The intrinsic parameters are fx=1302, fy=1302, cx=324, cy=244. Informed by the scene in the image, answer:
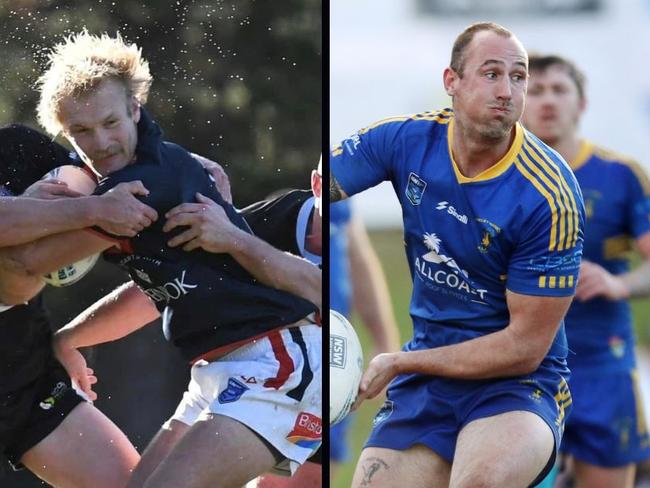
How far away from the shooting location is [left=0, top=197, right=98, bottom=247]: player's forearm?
156 inches

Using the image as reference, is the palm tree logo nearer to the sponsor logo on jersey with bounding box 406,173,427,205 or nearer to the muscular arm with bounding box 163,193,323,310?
the sponsor logo on jersey with bounding box 406,173,427,205

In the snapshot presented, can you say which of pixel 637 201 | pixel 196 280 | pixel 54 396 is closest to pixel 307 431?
pixel 196 280

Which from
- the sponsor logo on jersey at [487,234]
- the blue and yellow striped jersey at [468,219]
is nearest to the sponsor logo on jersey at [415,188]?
the blue and yellow striped jersey at [468,219]

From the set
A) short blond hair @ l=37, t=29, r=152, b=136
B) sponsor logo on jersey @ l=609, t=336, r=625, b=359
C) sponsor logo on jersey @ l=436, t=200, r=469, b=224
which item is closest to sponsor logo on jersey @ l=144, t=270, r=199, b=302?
short blond hair @ l=37, t=29, r=152, b=136

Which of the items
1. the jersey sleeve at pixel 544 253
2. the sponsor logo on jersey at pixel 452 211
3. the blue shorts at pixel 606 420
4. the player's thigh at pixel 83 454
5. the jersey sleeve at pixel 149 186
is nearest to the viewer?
the jersey sleeve at pixel 544 253

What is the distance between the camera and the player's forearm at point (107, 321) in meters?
4.11

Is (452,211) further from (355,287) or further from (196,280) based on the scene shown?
(196,280)

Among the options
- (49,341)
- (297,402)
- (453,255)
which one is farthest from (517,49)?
(49,341)

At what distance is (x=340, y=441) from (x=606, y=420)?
0.89 meters

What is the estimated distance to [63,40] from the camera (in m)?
4.04

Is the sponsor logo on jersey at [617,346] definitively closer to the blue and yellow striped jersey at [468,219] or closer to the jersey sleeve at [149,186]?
the blue and yellow striped jersey at [468,219]

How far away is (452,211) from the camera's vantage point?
390cm

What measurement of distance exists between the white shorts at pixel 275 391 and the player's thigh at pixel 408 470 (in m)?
0.25

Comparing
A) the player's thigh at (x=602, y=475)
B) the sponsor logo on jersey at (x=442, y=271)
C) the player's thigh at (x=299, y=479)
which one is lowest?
the player's thigh at (x=602, y=475)
